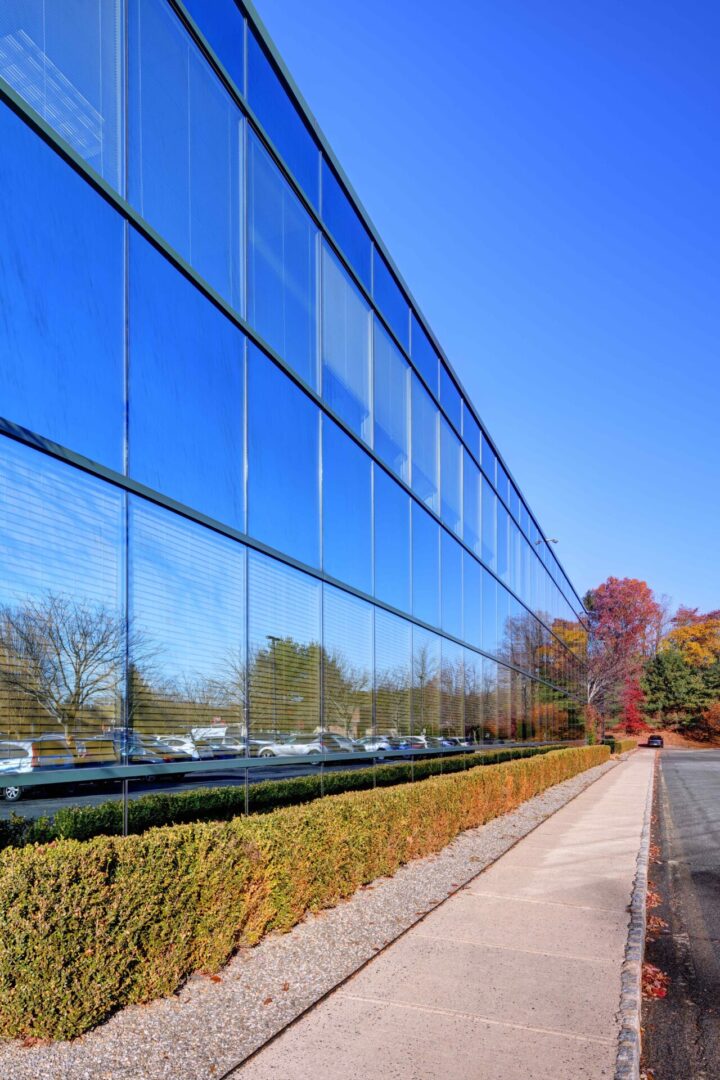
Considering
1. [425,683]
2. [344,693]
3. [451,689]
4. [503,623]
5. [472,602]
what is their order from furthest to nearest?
[503,623] → [472,602] → [451,689] → [425,683] → [344,693]

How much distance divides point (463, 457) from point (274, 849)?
574 inches

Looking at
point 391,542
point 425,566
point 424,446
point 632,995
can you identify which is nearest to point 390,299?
point 424,446

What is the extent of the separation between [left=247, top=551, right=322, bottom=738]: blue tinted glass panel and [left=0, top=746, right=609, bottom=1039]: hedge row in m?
1.01

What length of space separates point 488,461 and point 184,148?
1677cm

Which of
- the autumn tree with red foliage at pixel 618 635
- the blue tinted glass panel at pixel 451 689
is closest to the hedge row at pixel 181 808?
the blue tinted glass panel at pixel 451 689

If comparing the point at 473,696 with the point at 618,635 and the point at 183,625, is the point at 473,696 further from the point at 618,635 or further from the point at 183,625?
the point at 618,635

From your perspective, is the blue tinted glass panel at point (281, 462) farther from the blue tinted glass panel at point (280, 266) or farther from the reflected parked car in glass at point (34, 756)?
the reflected parked car in glass at point (34, 756)

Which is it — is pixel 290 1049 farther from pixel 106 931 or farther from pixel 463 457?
pixel 463 457

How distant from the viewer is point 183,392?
25.1 ft

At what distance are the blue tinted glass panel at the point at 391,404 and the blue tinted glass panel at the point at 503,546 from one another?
963 centimetres

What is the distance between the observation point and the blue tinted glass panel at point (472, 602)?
19.5 m

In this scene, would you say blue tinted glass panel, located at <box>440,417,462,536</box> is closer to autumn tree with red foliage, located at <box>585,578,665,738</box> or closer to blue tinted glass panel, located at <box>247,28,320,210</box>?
blue tinted glass panel, located at <box>247,28,320,210</box>

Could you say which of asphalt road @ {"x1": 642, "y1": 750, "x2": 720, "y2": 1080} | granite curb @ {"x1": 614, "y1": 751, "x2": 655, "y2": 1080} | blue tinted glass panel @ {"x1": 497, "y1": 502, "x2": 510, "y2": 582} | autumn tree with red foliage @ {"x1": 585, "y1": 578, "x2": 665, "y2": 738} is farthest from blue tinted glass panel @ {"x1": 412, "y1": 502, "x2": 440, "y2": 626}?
autumn tree with red foliage @ {"x1": 585, "y1": 578, "x2": 665, "y2": 738}

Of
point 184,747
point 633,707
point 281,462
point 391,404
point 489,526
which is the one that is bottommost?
point 633,707
